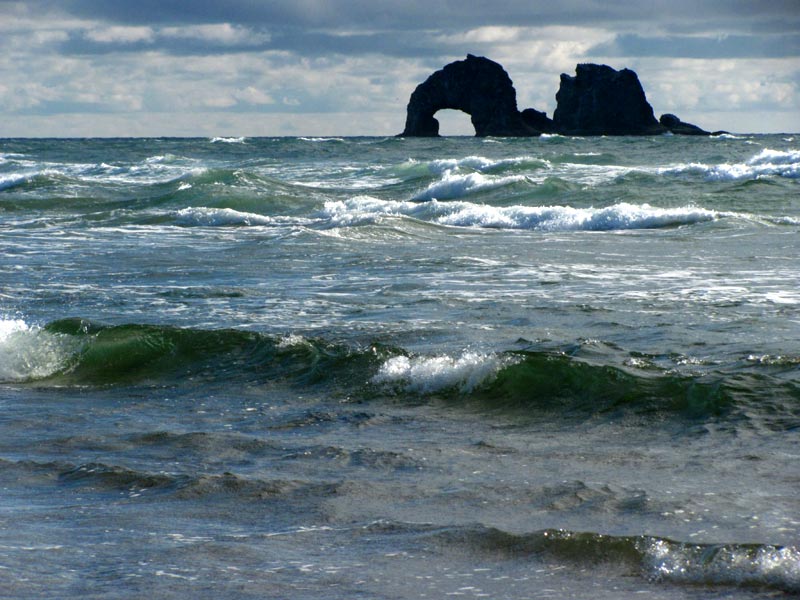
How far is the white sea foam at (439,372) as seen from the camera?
23.7 feet

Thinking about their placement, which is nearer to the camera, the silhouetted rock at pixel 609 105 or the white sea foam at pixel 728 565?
the white sea foam at pixel 728 565

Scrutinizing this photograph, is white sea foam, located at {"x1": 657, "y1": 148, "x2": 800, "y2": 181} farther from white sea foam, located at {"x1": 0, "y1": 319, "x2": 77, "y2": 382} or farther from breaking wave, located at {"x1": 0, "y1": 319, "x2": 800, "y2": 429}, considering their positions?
white sea foam, located at {"x1": 0, "y1": 319, "x2": 77, "y2": 382}

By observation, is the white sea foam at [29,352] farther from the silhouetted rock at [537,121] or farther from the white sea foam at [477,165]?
the silhouetted rock at [537,121]

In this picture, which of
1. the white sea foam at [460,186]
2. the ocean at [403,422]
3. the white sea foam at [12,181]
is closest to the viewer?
the ocean at [403,422]

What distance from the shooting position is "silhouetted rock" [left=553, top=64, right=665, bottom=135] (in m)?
101

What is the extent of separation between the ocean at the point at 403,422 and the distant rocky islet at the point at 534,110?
3489 inches

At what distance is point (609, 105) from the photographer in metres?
101

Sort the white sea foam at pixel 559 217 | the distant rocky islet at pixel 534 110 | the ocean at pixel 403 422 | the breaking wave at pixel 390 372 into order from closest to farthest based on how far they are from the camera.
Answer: the ocean at pixel 403 422, the breaking wave at pixel 390 372, the white sea foam at pixel 559 217, the distant rocky islet at pixel 534 110

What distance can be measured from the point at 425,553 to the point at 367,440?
6.27 ft

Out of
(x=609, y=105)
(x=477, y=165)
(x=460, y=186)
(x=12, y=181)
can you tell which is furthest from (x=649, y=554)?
(x=609, y=105)

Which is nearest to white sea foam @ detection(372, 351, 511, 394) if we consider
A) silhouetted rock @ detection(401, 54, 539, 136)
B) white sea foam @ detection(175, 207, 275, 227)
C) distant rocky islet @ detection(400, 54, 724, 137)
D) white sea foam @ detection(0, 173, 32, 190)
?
white sea foam @ detection(175, 207, 275, 227)

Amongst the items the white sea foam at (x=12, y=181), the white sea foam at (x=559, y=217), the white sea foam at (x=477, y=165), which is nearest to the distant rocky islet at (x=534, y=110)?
the white sea foam at (x=477, y=165)

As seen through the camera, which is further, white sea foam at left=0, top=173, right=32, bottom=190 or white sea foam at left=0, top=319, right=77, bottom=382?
white sea foam at left=0, top=173, right=32, bottom=190

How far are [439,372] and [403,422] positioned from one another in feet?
3.09
